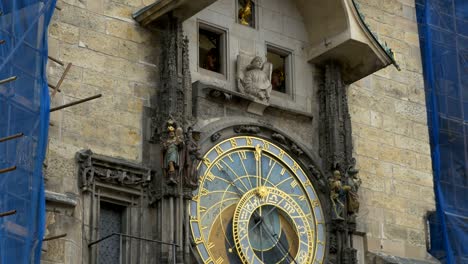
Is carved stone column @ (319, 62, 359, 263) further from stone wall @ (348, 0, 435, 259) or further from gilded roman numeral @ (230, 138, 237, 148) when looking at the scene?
gilded roman numeral @ (230, 138, 237, 148)

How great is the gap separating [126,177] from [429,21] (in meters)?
5.55

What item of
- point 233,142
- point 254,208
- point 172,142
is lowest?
point 254,208

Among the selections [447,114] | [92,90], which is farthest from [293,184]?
[447,114]

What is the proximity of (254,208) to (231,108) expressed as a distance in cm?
119

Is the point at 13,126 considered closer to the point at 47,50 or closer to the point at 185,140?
the point at 47,50

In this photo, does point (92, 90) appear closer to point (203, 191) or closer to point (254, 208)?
point (203, 191)

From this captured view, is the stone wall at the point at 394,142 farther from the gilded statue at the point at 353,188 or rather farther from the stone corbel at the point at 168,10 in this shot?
the stone corbel at the point at 168,10

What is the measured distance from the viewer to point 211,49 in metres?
18.1

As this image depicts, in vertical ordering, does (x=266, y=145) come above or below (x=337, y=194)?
above

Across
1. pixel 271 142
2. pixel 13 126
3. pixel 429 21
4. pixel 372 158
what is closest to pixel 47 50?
pixel 13 126

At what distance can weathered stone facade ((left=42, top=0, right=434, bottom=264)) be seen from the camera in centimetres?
1631

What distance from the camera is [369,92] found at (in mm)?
19328

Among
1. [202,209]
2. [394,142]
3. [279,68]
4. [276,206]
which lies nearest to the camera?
[202,209]

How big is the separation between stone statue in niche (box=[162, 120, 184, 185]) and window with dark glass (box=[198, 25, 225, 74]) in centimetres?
129
